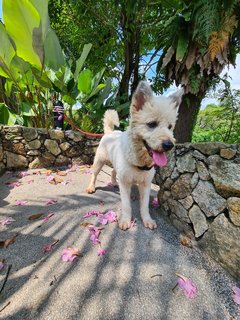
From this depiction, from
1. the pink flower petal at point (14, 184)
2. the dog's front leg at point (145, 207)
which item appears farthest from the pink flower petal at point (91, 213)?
the pink flower petal at point (14, 184)

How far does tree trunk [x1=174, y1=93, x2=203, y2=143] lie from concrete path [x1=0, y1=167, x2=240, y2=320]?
1708 mm

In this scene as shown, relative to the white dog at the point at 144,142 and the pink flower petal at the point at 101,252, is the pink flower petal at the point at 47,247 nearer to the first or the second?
the pink flower petal at the point at 101,252

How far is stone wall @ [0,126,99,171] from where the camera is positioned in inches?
170

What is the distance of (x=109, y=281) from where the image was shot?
5.36 ft

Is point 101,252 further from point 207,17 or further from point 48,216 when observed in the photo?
point 207,17

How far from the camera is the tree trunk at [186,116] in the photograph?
3.52 metres

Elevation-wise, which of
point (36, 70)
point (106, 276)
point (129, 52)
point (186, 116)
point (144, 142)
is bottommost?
point (106, 276)

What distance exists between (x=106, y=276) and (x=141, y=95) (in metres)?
1.50

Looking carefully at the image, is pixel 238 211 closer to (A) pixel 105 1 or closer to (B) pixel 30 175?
(B) pixel 30 175

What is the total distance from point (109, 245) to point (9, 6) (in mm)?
3762

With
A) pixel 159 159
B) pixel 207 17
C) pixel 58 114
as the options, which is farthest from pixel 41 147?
pixel 207 17

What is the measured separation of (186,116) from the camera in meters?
3.62

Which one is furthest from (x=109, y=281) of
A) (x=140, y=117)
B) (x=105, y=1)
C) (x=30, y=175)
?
(x=105, y=1)

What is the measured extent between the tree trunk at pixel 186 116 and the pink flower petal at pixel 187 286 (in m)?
2.45
